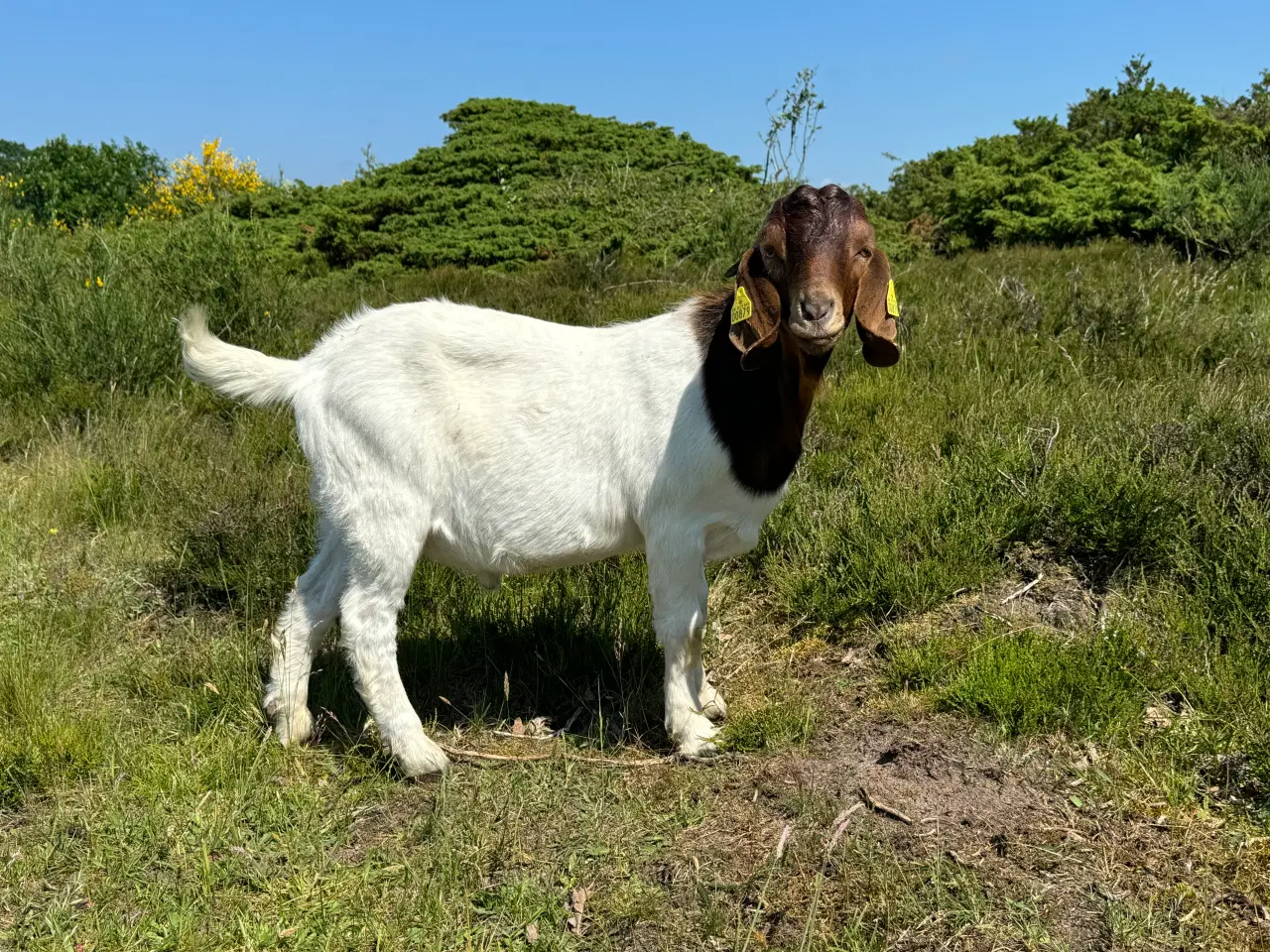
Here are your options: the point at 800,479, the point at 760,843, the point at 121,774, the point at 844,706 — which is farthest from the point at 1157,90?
the point at 121,774

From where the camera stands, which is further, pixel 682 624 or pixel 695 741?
pixel 695 741

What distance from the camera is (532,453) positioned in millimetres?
3328

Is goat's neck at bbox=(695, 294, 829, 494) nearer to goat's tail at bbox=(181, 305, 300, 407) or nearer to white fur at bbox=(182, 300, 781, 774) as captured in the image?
white fur at bbox=(182, 300, 781, 774)

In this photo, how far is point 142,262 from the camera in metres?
8.02

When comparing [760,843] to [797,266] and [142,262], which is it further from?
[142,262]

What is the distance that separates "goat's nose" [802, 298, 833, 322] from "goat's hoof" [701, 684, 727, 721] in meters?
1.77

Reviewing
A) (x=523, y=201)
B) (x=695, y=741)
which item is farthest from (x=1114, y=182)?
(x=695, y=741)

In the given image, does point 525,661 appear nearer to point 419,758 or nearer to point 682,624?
point 419,758

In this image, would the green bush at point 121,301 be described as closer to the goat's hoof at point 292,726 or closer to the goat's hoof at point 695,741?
the goat's hoof at point 292,726

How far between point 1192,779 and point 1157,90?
38.7 ft

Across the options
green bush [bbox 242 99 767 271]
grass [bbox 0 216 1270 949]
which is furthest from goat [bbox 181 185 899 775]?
green bush [bbox 242 99 767 271]

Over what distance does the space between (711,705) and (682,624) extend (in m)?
0.58

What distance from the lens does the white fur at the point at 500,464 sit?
3.28 m

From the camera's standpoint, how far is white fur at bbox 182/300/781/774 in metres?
3.28
